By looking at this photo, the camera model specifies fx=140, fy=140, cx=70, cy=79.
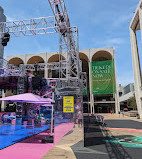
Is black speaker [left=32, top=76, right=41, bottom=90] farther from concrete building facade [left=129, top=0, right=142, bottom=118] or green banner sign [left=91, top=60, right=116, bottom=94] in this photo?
green banner sign [left=91, top=60, right=116, bottom=94]

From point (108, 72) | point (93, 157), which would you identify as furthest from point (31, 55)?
point (93, 157)

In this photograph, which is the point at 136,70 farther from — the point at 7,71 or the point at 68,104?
the point at 68,104

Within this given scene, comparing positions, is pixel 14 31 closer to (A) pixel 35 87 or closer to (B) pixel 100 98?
(A) pixel 35 87

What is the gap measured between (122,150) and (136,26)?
1169 inches

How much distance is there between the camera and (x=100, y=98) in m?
50.9

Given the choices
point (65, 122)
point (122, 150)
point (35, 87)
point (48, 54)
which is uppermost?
point (48, 54)

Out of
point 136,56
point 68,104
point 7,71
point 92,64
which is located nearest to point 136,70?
point 136,56

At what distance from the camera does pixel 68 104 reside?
693 cm

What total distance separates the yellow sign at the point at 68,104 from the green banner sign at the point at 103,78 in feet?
99.8

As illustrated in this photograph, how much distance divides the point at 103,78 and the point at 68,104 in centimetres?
3102

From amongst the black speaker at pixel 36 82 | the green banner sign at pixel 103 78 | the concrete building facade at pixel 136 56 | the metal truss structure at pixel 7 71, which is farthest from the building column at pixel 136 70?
the metal truss structure at pixel 7 71

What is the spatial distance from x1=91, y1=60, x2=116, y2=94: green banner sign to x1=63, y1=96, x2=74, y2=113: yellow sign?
99.8ft

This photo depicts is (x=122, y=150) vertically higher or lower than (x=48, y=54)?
lower

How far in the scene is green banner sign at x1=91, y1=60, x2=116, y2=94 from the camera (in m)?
36.2
